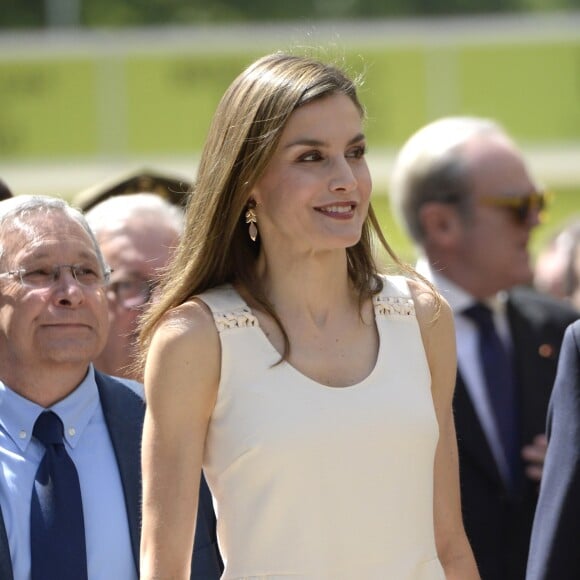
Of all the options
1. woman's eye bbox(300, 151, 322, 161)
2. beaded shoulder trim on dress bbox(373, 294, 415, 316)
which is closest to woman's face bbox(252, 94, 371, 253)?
woman's eye bbox(300, 151, 322, 161)

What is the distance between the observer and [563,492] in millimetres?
3688

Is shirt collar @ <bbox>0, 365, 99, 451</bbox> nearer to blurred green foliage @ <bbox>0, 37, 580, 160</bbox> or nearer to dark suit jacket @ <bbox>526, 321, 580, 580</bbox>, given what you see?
dark suit jacket @ <bbox>526, 321, 580, 580</bbox>

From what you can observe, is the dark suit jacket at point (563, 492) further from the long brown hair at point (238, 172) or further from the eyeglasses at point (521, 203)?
the eyeglasses at point (521, 203)

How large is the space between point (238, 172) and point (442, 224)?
2376 mm

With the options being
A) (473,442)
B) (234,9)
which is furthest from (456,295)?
(234,9)

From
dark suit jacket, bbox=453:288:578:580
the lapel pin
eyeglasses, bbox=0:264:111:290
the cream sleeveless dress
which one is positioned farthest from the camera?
the lapel pin

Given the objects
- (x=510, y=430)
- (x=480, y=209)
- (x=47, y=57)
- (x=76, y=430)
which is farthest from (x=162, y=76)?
(x=76, y=430)

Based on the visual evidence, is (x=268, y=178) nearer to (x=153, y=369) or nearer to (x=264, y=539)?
(x=153, y=369)

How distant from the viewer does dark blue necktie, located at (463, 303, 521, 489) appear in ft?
16.5

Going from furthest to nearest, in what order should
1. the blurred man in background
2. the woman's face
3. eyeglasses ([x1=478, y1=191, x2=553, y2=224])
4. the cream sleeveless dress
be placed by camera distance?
eyeglasses ([x1=478, y1=191, x2=553, y2=224])
the blurred man in background
the woman's face
the cream sleeveless dress

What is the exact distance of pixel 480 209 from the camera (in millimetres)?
5613

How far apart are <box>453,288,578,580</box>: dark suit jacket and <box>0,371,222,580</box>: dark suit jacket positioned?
120 centimetres

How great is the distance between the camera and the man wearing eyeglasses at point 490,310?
4.90 metres

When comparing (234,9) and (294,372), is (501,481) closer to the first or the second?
(294,372)
